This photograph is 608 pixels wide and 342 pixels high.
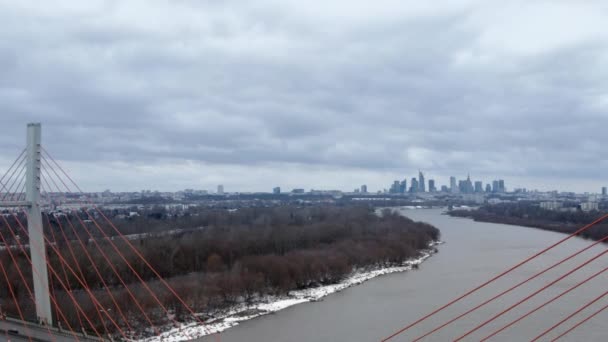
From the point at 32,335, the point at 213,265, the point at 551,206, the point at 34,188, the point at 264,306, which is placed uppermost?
the point at 34,188

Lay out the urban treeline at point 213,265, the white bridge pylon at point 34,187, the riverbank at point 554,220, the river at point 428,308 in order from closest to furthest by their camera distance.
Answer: the white bridge pylon at point 34,187 < the river at point 428,308 < the urban treeline at point 213,265 < the riverbank at point 554,220

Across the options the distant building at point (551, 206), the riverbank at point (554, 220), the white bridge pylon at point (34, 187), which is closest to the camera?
the white bridge pylon at point (34, 187)

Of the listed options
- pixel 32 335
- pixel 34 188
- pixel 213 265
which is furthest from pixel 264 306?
pixel 34 188

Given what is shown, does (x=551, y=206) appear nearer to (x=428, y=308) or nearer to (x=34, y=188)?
(x=428, y=308)

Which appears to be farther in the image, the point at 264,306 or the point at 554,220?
the point at 554,220

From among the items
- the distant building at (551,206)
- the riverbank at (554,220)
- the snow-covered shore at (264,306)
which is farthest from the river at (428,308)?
the distant building at (551,206)

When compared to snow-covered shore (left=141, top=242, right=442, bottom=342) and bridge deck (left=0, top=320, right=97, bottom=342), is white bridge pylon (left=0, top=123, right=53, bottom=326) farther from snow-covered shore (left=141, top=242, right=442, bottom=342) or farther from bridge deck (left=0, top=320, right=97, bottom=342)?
snow-covered shore (left=141, top=242, right=442, bottom=342)

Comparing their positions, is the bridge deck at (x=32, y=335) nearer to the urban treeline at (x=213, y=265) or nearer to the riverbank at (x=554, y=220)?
the urban treeline at (x=213, y=265)
